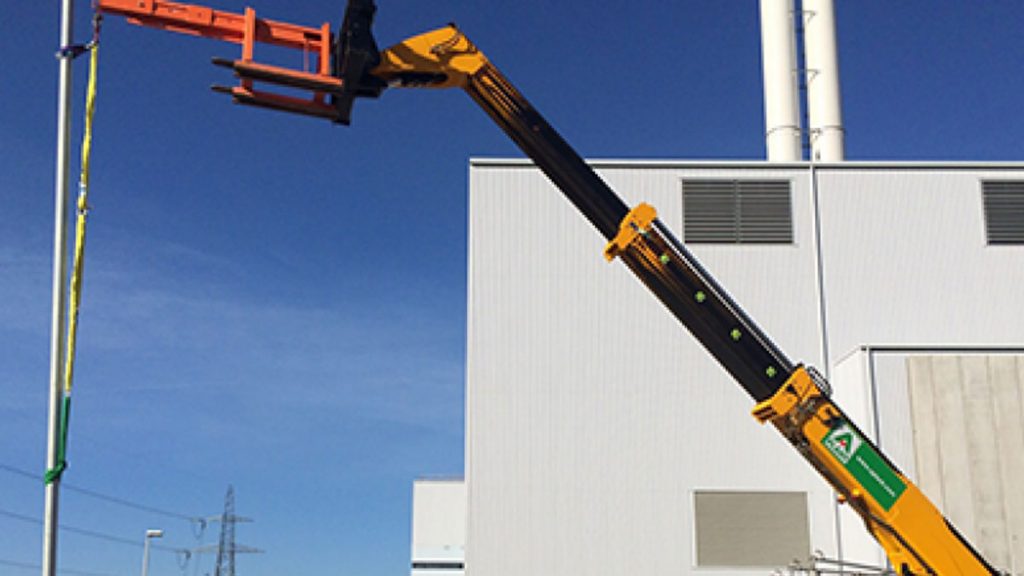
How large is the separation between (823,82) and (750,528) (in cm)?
1619

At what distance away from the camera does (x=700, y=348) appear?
869 inches

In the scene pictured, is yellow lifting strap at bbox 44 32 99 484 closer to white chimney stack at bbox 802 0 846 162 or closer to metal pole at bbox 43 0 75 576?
metal pole at bbox 43 0 75 576

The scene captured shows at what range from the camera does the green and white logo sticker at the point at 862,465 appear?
1313 cm

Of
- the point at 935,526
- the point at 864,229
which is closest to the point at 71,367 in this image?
the point at 935,526

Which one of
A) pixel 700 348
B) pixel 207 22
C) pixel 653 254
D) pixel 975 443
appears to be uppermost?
pixel 207 22

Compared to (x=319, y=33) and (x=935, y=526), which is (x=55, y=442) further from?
(x=935, y=526)

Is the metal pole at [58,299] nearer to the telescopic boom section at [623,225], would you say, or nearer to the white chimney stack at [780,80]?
the telescopic boom section at [623,225]

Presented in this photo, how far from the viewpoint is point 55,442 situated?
8758 millimetres

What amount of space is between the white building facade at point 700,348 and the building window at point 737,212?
36 millimetres

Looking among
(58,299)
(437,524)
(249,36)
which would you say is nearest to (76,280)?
(58,299)

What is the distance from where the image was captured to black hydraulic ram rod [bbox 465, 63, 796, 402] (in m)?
13.3

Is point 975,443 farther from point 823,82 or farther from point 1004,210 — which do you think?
point 823,82

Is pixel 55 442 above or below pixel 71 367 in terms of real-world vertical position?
below

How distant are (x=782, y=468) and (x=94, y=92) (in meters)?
16.0
